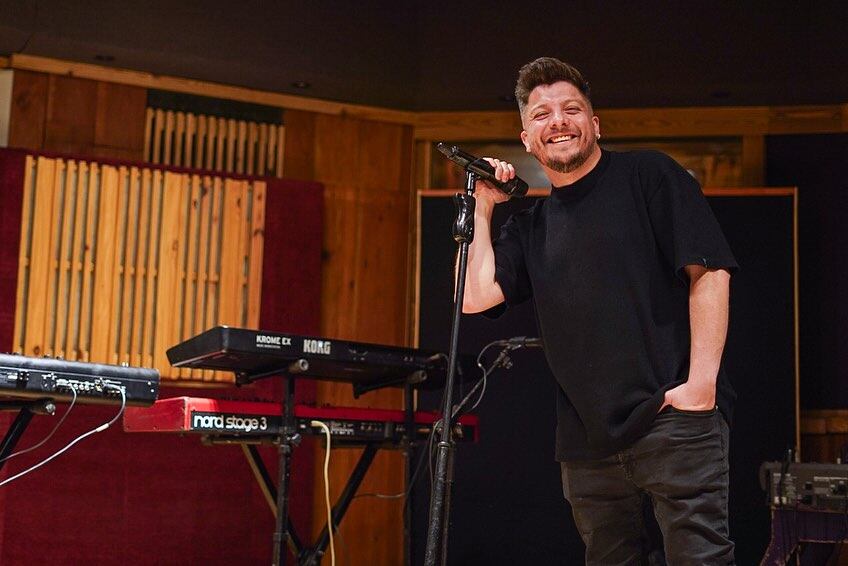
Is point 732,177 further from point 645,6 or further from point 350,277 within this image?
point 350,277

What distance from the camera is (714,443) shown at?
2.05 m

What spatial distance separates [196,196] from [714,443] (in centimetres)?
373

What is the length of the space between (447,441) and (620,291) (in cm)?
47

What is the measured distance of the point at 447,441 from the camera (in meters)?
2.15

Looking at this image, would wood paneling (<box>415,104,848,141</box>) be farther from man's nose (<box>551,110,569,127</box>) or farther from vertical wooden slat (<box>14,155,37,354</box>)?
man's nose (<box>551,110,569,127</box>)

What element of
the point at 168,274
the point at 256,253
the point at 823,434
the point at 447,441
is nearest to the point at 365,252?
the point at 256,253

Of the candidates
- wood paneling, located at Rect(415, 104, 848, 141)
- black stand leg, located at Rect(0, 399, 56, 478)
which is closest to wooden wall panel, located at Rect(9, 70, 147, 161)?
wood paneling, located at Rect(415, 104, 848, 141)

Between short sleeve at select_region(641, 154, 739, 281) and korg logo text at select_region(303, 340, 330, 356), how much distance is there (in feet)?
4.64

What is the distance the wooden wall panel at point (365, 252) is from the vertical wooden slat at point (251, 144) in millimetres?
172

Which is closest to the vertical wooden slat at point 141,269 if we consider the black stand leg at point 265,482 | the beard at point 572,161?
the black stand leg at point 265,482

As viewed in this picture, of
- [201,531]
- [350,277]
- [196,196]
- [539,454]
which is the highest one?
[196,196]

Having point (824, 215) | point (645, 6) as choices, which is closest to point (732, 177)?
point (824, 215)

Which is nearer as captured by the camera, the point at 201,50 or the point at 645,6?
the point at 645,6

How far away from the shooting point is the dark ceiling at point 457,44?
15.0 ft
